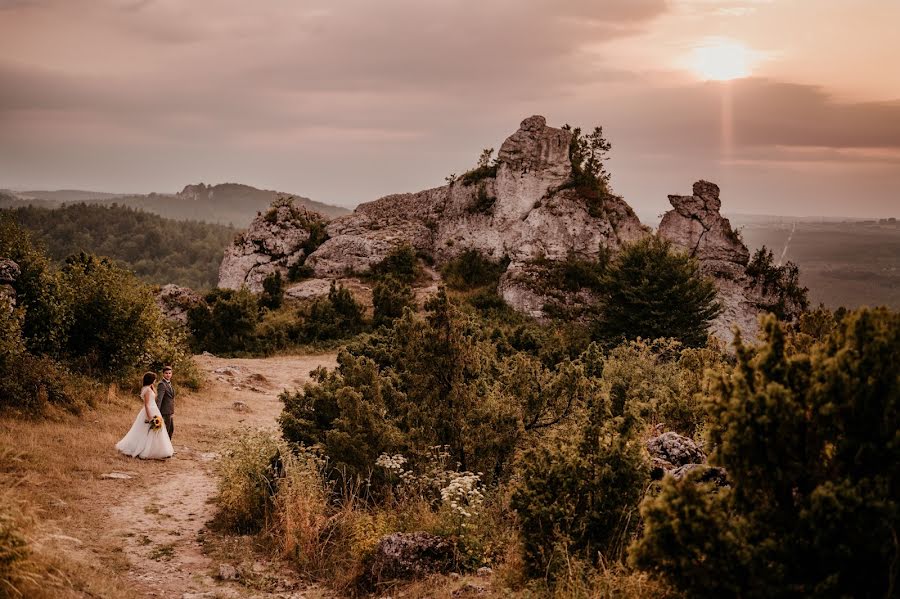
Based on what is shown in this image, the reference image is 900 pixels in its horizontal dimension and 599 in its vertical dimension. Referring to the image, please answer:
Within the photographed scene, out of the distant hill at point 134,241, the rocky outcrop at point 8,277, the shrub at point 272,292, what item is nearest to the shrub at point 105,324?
the rocky outcrop at point 8,277

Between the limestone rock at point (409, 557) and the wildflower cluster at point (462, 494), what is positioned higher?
the wildflower cluster at point (462, 494)

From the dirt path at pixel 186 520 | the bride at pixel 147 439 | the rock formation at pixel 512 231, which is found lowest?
the dirt path at pixel 186 520

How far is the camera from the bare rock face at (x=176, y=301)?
94.7 ft

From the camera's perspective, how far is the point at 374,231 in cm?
4022

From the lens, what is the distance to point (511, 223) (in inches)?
1470

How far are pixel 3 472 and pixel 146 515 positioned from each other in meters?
2.17

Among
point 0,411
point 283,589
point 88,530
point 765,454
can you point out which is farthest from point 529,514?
point 0,411

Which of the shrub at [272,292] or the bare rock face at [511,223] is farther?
the bare rock face at [511,223]

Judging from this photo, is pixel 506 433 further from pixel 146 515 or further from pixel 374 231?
pixel 374 231

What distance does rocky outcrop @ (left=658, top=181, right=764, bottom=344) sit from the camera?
32.0 meters

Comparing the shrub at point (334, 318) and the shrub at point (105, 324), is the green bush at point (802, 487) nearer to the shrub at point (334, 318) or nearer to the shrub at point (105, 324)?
the shrub at point (105, 324)

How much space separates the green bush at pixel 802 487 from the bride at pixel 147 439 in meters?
10.1

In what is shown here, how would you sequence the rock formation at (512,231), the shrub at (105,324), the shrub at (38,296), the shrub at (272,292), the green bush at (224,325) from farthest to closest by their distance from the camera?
the rock formation at (512,231) < the shrub at (272,292) < the green bush at (224,325) < the shrub at (105,324) < the shrub at (38,296)

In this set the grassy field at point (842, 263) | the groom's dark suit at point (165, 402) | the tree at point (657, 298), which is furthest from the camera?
the grassy field at point (842, 263)
